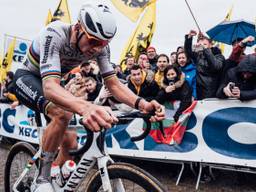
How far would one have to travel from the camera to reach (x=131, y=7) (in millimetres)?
9539

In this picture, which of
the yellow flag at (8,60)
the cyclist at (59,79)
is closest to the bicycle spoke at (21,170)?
the cyclist at (59,79)

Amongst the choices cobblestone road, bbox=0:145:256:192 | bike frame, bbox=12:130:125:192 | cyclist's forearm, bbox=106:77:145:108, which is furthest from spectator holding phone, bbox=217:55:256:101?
bike frame, bbox=12:130:125:192

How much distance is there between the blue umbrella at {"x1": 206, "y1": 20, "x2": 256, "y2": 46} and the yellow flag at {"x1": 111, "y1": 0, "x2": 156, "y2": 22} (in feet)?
7.93

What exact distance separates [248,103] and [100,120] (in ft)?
11.2

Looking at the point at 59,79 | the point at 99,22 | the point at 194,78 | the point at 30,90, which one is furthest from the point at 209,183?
the point at 99,22

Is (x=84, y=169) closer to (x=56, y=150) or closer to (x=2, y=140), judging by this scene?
(x=56, y=150)

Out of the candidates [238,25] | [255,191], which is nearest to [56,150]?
[255,191]

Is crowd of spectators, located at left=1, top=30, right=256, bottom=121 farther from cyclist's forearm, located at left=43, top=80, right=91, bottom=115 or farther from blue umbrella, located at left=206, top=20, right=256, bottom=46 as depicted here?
cyclist's forearm, located at left=43, top=80, right=91, bottom=115

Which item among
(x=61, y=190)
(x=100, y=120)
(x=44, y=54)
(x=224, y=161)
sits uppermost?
(x=44, y=54)

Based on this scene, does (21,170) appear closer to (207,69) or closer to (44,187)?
(44,187)

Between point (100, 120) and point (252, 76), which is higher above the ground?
point (100, 120)

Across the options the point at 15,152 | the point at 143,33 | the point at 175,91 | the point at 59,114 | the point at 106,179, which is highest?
the point at 143,33

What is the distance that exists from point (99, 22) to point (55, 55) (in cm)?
54

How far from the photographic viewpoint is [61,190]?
2.99 metres
